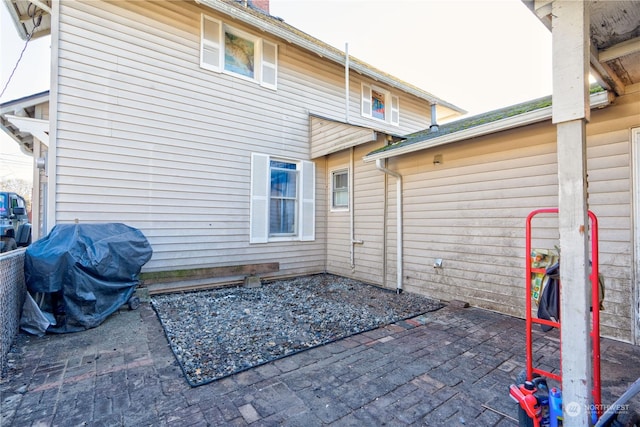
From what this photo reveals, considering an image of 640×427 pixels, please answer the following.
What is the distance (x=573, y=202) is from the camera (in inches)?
59.1

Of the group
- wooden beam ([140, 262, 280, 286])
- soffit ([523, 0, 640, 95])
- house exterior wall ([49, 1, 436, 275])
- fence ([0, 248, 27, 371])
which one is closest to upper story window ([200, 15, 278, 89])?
house exterior wall ([49, 1, 436, 275])

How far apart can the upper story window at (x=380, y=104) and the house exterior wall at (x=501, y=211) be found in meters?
2.92

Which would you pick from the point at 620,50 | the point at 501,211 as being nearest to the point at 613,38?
the point at 620,50

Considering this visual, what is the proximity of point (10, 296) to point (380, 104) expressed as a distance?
806cm

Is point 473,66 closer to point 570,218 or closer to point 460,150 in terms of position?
point 460,150

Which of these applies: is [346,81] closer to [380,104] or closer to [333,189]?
[380,104]

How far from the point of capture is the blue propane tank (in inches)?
59.5

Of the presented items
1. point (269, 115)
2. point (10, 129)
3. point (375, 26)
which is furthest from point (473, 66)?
point (10, 129)

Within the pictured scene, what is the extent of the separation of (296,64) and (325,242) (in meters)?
4.05

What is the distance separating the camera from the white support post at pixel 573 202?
4.80 ft

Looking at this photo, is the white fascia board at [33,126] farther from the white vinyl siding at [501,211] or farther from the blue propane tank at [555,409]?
the blue propane tank at [555,409]

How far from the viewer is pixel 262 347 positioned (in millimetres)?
3006

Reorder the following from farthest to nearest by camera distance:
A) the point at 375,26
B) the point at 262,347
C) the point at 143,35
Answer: the point at 375,26 < the point at 143,35 < the point at 262,347

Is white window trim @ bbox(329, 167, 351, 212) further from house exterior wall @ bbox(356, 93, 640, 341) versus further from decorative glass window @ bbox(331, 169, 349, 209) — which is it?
house exterior wall @ bbox(356, 93, 640, 341)
